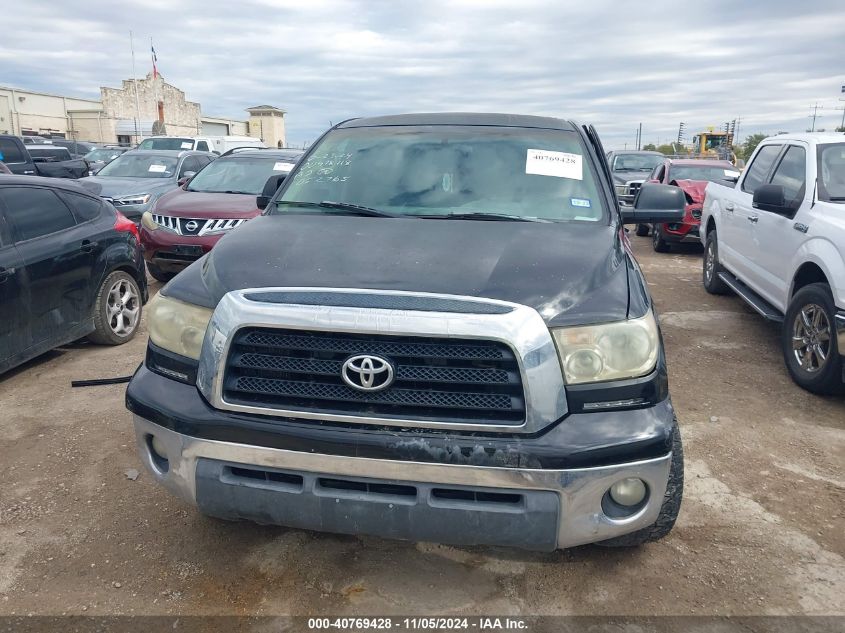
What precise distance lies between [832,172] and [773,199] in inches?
19.5

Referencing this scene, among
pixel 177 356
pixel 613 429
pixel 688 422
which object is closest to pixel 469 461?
pixel 613 429

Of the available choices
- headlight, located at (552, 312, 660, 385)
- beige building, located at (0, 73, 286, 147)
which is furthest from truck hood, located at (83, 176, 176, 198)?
beige building, located at (0, 73, 286, 147)

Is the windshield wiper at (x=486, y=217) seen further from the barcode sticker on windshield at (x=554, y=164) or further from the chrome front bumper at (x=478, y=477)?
the chrome front bumper at (x=478, y=477)

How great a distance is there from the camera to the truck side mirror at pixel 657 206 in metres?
4.01

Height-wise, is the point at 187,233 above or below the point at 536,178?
below

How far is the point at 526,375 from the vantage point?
7.21 ft

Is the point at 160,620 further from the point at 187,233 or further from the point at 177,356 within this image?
the point at 187,233

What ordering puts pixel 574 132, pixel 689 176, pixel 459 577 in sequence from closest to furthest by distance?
1. pixel 459 577
2. pixel 574 132
3. pixel 689 176

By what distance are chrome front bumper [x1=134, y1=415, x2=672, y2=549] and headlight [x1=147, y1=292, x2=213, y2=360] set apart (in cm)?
33

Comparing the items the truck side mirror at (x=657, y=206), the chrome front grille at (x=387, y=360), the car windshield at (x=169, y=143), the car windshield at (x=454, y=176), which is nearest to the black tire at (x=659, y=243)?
the truck side mirror at (x=657, y=206)

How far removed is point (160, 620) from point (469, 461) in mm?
1365

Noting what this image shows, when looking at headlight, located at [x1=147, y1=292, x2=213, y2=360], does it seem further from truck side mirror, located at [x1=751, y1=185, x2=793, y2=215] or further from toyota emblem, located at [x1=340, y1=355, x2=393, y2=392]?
truck side mirror, located at [x1=751, y1=185, x2=793, y2=215]

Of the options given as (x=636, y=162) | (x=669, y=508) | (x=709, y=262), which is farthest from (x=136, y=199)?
(x=636, y=162)

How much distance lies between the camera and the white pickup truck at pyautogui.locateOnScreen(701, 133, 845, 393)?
181 inches
